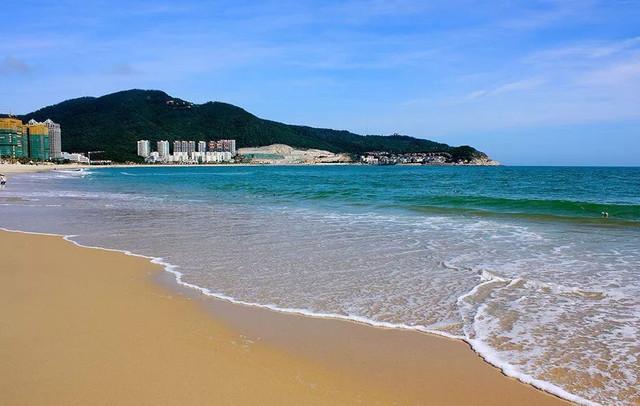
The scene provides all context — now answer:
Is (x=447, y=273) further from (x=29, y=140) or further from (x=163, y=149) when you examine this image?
(x=163, y=149)

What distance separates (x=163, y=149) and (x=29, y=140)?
1907 inches

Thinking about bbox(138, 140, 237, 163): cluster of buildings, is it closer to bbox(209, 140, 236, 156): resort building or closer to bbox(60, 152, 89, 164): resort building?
bbox(209, 140, 236, 156): resort building

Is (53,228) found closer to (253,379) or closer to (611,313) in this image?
(253,379)

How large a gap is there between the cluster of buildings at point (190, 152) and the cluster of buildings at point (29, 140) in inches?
1182

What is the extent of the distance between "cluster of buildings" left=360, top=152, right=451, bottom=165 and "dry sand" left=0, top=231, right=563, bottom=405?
17396 centimetres

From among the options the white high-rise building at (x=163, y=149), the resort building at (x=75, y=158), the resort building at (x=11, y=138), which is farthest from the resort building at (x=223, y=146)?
the resort building at (x=11, y=138)

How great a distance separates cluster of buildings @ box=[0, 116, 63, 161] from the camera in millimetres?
123562

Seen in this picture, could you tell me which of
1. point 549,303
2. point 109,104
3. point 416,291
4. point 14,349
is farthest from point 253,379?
point 109,104

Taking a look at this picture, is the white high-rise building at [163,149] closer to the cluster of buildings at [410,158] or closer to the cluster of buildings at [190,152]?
the cluster of buildings at [190,152]

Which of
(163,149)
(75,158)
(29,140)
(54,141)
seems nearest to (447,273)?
(29,140)

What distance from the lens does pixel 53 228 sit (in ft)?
44.6

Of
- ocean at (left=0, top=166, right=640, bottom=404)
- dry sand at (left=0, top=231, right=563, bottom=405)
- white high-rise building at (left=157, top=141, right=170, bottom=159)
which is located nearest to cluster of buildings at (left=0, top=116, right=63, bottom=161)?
white high-rise building at (left=157, top=141, right=170, bottom=159)

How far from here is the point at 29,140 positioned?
461 ft

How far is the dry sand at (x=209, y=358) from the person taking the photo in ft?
12.2
